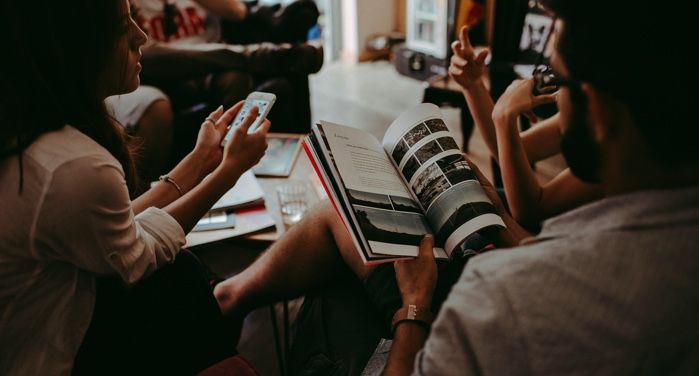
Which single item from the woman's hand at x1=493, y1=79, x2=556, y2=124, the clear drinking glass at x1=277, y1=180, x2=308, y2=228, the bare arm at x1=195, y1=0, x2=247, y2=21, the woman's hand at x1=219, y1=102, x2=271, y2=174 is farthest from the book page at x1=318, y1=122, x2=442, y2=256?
the bare arm at x1=195, y1=0, x2=247, y2=21

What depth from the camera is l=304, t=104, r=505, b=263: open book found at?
2.79ft

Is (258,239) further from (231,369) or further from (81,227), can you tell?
(81,227)

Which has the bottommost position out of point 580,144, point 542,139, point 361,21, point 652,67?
point 361,21

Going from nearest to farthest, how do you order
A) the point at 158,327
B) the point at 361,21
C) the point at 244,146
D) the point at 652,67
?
the point at 652,67, the point at 158,327, the point at 244,146, the point at 361,21

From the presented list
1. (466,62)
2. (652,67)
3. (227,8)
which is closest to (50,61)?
(652,67)

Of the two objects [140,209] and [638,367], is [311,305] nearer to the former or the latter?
[140,209]

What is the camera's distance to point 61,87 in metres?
0.75

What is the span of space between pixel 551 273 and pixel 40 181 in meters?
0.62

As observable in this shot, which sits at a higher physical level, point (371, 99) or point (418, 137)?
point (418, 137)

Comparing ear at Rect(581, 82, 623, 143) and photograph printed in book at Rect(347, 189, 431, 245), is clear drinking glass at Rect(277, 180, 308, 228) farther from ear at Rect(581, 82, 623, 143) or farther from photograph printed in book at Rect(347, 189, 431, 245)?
ear at Rect(581, 82, 623, 143)

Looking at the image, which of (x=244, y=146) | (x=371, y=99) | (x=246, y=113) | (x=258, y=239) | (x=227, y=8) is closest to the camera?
(x=244, y=146)

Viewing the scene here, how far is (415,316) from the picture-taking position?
32.9 inches

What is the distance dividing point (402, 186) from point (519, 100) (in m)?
0.34

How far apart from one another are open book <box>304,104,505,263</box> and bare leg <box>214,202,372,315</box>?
0.63 feet
